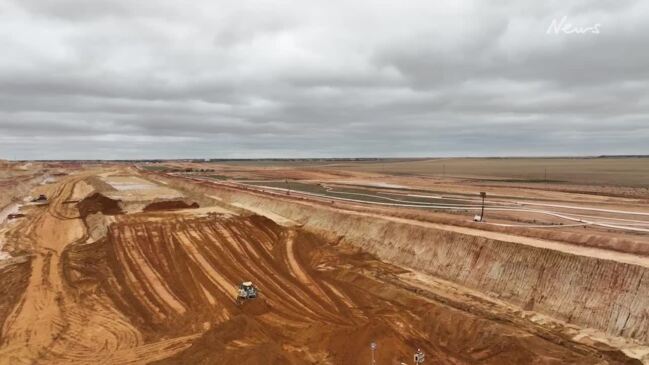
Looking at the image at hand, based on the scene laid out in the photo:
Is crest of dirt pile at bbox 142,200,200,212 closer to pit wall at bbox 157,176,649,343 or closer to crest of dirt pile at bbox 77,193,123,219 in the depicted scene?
crest of dirt pile at bbox 77,193,123,219

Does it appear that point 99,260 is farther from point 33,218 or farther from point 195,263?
point 33,218

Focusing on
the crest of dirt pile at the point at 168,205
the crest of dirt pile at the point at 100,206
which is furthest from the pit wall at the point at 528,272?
the crest of dirt pile at the point at 100,206

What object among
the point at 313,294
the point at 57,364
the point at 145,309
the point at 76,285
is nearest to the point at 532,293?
the point at 313,294

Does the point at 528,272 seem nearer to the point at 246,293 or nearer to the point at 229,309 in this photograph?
the point at 246,293

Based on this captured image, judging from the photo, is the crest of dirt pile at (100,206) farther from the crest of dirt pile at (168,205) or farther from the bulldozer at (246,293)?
the bulldozer at (246,293)

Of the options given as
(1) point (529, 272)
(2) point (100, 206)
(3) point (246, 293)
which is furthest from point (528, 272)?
(2) point (100, 206)

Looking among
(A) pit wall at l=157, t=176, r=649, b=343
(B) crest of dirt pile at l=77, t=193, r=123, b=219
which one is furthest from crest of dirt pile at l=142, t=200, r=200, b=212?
(A) pit wall at l=157, t=176, r=649, b=343
